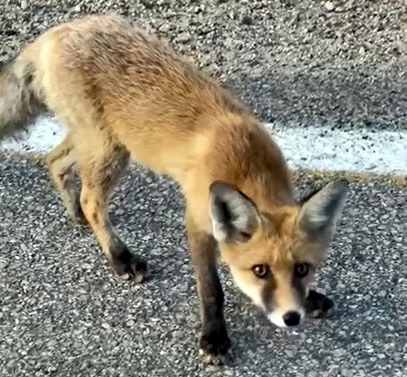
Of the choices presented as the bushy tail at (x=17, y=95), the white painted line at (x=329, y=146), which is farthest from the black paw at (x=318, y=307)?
the bushy tail at (x=17, y=95)

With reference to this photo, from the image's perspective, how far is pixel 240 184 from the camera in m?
4.36

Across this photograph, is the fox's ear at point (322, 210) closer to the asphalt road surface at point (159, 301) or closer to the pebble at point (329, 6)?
the asphalt road surface at point (159, 301)

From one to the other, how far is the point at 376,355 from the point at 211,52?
2828 millimetres

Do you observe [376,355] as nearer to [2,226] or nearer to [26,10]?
[2,226]

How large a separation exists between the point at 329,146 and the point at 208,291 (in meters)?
1.60

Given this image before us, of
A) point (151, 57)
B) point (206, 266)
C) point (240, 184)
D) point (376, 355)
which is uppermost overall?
point (151, 57)

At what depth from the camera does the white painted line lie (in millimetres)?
5582

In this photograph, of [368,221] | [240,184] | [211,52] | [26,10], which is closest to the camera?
[240,184]

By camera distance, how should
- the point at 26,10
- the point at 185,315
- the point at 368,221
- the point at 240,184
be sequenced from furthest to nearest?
the point at 26,10
the point at 368,221
the point at 185,315
the point at 240,184

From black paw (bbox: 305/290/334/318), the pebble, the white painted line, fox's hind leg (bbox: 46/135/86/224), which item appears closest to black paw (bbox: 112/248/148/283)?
fox's hind leg (bbox: 46/135/86/224)

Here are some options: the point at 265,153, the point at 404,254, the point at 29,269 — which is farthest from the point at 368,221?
the point at 29,269

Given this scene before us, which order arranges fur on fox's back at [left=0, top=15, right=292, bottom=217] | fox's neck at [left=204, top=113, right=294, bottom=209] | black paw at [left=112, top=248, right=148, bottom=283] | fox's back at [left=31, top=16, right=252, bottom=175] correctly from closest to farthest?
fox's neck at [left=204, top=113, right=294, bottom=209], fur on fox's back at [left=0, top=15, right=292, bottom=217], fox's back at [left=31, top=16, right=252, bottom=175], black paw at [left=112, top=248, right=148, bottom=283]

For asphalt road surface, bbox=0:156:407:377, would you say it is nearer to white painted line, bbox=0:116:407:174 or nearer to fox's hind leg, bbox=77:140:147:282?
fox's hind leg, bbox=77:140:147:282

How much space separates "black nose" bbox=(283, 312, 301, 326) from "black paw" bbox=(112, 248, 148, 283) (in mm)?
1099
